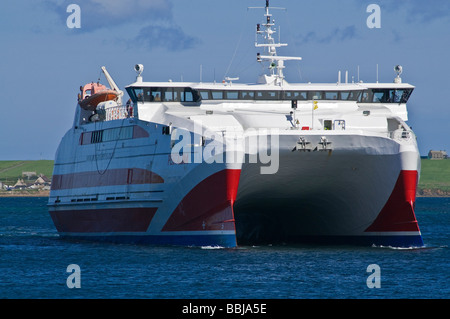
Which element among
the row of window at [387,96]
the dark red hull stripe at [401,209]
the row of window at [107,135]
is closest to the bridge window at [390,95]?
the row of window at [387,96]

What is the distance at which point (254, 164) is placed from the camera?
38.2 m

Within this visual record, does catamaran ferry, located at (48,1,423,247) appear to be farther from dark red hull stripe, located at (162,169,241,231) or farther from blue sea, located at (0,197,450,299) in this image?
blue sea, located at (0,197,450,299)

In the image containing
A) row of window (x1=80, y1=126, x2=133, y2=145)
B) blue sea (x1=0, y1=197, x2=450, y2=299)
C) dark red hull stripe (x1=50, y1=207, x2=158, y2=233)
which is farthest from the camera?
row of window (x1=80, y1=126, x2=133, y2=145)

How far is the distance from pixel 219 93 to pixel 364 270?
38.3ft

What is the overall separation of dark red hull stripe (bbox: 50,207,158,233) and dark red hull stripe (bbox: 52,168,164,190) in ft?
3.98

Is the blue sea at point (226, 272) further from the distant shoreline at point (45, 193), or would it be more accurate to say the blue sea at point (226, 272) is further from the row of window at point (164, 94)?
the distant shoreline at point (45, 193)

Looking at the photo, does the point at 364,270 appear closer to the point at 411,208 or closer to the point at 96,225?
the point at 411,208

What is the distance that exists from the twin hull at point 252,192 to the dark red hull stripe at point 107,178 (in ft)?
0.16

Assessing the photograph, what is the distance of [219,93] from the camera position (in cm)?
4350

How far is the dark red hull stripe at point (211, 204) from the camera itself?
38219 millimetres

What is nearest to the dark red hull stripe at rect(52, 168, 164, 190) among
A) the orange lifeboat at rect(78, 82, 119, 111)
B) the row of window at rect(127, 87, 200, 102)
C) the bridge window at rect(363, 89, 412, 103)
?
the row of window at rect(127, 87, 200, 102)

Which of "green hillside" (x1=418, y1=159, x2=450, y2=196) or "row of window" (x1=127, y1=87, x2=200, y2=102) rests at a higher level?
"row of window" (x1=127, y1=87, x2=200, y2=102)

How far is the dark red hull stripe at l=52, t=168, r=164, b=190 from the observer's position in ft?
140
